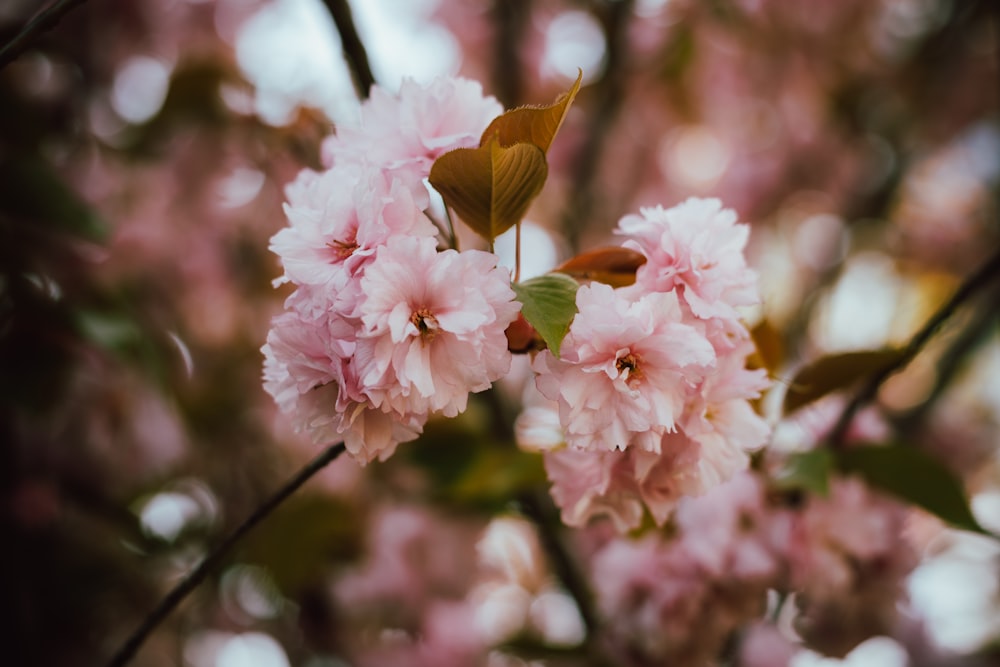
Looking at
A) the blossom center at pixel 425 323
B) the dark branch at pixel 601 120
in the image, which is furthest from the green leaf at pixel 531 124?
the dark branch at pixel 601 120

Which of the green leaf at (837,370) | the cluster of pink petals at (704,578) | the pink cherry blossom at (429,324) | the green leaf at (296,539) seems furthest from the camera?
the green leaf at (296,539)

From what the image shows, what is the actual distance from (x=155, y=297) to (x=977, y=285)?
5.75 feet

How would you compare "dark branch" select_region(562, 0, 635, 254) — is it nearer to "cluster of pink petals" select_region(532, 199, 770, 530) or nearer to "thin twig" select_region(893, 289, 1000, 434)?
"thin twig" select_region(893, 289, 1000, 434)

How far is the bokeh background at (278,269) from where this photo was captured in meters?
1.19

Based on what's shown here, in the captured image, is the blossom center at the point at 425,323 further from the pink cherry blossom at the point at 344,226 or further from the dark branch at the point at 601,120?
the dark branch at the point at 601,120

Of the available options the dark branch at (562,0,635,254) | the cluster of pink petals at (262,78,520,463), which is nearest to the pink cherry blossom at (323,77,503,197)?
the cluster of pink petals at (262,78,520,463)

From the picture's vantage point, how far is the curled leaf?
0.54m

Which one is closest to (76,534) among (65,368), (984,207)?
(65,368)

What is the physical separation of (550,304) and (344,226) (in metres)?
0.14

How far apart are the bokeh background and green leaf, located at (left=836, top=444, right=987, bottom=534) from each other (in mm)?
122

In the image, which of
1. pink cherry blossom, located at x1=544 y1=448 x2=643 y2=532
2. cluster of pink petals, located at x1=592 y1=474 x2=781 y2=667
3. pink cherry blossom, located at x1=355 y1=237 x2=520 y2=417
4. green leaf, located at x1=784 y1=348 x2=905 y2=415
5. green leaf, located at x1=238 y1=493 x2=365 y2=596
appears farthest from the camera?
green leaf, located at x1=238 y1=493 x2=365 y2=596

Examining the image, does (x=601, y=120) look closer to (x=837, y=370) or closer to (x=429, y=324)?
(x=837, y=370)

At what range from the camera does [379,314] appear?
0.45 m

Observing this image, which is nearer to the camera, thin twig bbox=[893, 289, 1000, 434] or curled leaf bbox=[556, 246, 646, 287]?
curled leaf bbox=[556, 246, 646, 287]
